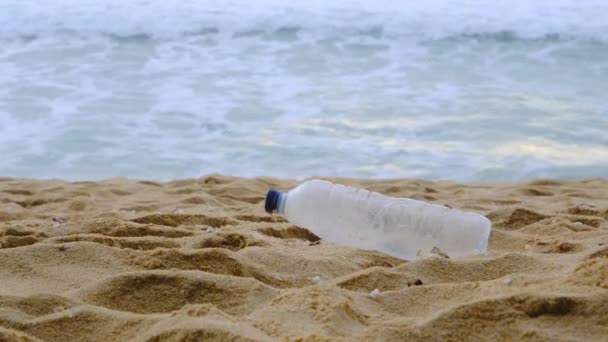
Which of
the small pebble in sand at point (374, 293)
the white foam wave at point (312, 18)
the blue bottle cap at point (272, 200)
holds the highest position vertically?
the white foam wave at point (312, 18)

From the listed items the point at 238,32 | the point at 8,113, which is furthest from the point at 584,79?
the point at 8,113

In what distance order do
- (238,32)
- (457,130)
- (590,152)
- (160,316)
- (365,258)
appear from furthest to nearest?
(238,32)
(457,130)
(590,152)
(365,258)
(160,316)

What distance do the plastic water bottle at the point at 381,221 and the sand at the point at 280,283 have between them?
109 millimetres

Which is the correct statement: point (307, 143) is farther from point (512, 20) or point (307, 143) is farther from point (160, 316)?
point (512, 20)

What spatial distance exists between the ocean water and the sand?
3031 mm

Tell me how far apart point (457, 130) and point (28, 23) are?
8.31 m

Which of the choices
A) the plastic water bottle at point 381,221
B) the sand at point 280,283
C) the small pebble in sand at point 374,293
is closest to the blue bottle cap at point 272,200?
the plastic water bottle at point 381,221

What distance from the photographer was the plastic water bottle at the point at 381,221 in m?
2.84

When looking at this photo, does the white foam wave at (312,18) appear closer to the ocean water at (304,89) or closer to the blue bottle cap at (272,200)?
the ocean water at (304,89)

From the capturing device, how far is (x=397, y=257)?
280 cm

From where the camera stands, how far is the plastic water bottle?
2.84 metres

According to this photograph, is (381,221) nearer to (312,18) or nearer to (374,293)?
(374,293)

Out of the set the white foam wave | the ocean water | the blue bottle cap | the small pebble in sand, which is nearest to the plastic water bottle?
the blue bottle cap

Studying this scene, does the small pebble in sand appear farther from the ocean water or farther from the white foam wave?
the white foam wave
